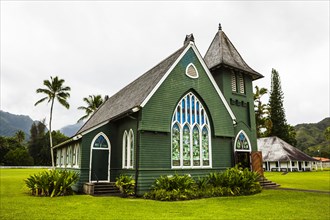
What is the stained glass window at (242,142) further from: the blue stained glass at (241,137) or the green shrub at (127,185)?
the green shrub at (127,185)

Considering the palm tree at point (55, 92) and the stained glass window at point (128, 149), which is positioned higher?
the palm tree at point (55, 92)

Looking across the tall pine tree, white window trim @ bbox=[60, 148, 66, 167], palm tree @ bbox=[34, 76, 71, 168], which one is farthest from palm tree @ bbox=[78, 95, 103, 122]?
the tall pine tree

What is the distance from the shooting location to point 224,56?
2225cm

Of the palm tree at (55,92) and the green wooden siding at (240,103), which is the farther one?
the palm tree at (55,92)

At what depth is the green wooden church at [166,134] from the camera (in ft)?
48.1

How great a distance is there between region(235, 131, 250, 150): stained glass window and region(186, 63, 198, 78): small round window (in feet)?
21.8

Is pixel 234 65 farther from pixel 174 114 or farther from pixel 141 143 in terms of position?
pixel 141 143

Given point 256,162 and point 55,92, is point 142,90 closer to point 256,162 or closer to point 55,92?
point 256,162

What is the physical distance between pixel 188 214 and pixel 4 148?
73769mm

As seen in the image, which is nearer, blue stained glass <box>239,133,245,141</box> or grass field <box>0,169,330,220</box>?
grass field <box>0,169,330,220</box>

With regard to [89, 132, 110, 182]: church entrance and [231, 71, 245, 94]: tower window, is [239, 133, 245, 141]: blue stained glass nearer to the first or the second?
[231, 71, 245, 94]: tower window

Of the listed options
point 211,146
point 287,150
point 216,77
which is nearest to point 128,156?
point 211,146

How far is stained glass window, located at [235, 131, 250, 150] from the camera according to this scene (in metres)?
20.1

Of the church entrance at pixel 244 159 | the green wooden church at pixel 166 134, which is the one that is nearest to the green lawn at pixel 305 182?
the church entrance at pixel 244 159
